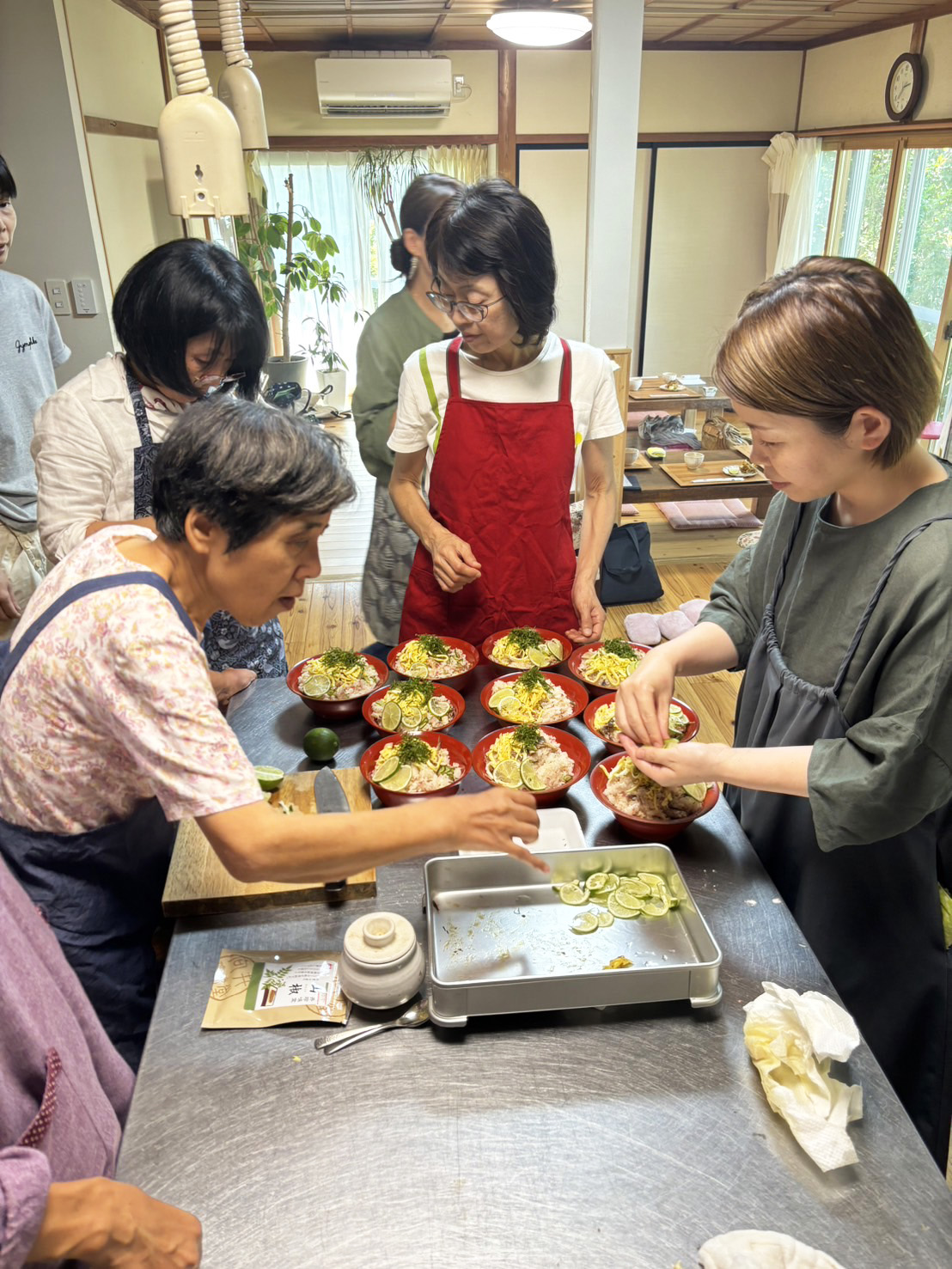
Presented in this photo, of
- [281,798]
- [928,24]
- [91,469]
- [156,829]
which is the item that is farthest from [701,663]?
[928,24]

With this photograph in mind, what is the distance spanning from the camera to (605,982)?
4.06 feet

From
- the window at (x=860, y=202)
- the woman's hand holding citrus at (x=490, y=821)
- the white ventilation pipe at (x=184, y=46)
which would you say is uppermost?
the white ventilation pipe at (x=184, y=46)

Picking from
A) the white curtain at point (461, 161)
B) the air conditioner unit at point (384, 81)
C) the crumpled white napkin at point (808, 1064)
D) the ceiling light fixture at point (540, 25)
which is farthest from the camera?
the white curtain at point (461, 161)

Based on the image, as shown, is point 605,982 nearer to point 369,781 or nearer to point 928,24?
point 369,781

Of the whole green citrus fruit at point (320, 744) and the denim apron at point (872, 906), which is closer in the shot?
the denim apron at point (872, 906)

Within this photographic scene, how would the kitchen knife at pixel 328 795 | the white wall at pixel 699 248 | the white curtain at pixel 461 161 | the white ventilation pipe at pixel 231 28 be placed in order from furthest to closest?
the white wall at pixel 699 248
the white curtain at pixel 461 161
the white ventilation pipe at pixel 231 28
the kitchen knife at pixel 328 795

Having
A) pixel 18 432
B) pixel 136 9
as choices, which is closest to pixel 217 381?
pixel 18 432

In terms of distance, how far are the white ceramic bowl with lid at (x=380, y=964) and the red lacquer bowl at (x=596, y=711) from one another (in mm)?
662

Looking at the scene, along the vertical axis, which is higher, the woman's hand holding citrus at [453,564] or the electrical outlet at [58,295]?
the electrical outlet at [58,295]

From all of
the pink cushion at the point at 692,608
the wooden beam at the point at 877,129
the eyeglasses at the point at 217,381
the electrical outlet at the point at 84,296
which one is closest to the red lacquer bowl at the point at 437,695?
the eyeglasses at the point at 217,381

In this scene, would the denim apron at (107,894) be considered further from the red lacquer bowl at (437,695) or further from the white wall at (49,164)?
the white wall at (49,164)

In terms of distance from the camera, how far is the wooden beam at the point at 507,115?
6.99 meters

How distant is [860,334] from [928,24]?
222 inches

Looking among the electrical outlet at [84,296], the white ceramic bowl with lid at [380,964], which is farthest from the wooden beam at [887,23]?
the white ceramic bowl with lid at [380,964]
